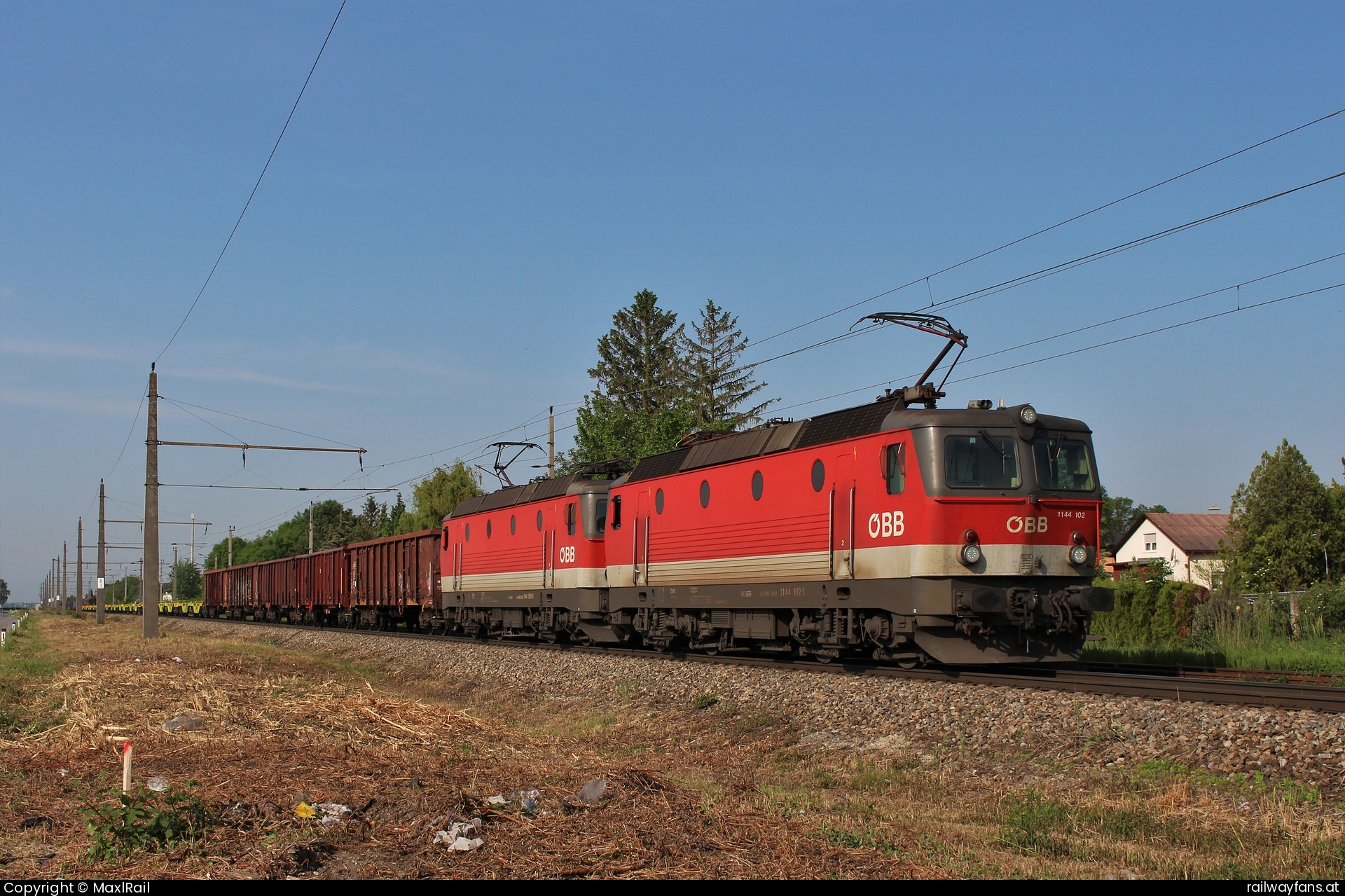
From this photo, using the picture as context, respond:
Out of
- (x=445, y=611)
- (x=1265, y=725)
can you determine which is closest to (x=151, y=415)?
(x=445, y=611)

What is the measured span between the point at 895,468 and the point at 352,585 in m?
30.8

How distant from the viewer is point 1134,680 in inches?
491

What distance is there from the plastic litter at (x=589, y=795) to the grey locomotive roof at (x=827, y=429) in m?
7.48

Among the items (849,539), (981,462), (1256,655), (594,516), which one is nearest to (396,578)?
(594,516)

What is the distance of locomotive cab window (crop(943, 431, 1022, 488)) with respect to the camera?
13.7m

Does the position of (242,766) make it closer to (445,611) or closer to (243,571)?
(445,611)

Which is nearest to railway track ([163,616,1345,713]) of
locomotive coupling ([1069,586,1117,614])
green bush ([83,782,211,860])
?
locomotive coupling ([1069,586,1117,614])

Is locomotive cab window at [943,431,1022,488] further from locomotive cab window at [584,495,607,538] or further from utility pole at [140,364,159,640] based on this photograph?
utility pole at [140,364,159,640]

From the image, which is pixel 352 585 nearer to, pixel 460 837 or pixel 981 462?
pixel 981 462

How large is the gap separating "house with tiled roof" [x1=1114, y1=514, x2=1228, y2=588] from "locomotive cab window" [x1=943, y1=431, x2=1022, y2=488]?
2940 inches

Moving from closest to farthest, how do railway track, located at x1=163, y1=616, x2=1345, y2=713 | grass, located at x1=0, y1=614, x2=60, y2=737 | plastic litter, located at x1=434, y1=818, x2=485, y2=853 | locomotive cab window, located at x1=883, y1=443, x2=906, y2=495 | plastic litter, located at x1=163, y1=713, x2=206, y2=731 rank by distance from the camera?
plastic litter, located at x1=434, y1=818, x2=485, y2=853, railway track, located at x1=163, y1=616, x2=1345, y2=713, plastic litter, located at x1=163, y1=713, x2=206, y2=731, grass, located at x1=0, y1=614, x2=60, y2=737, locomotive cab window, located at x1=883, y1=443, x2=906, y2=495

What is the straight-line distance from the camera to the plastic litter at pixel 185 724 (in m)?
11.4

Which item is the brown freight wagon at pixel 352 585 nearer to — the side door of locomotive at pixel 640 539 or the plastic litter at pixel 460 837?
the side door of locomotive at pixel 640 539

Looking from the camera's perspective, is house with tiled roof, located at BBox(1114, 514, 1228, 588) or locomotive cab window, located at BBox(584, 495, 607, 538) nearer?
locomotive cab window, located at BBox(584, 495, 607, 538)
